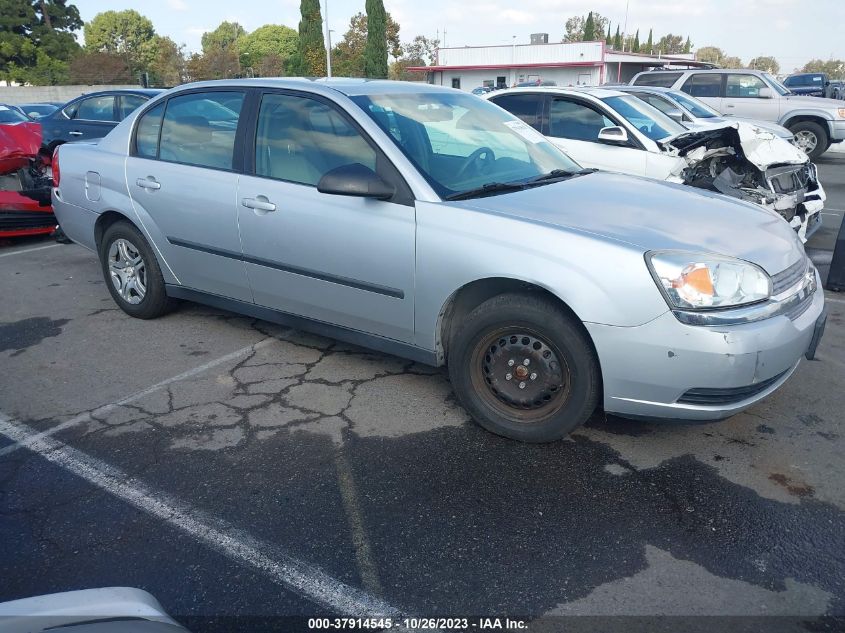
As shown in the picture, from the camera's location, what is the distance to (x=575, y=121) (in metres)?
8.02

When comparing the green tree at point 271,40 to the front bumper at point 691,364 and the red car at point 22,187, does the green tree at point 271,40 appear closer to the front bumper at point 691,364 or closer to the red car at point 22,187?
the red car at point 22,187

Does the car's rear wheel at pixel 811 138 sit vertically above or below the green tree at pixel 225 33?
below

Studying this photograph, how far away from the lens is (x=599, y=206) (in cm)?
358

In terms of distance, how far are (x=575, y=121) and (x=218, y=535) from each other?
6.59 metres

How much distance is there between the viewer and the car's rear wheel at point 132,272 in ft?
16.4

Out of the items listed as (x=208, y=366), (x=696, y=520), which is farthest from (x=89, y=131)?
(x=696, y=520)

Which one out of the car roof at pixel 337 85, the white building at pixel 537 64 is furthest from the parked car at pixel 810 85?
the car roof at pixel 337 85

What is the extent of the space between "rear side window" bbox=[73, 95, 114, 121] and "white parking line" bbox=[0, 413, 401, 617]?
29.6 feet

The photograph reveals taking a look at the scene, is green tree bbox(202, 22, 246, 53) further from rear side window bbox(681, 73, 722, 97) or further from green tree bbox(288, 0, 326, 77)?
rear side window bbox(681, 73, 722, 97)

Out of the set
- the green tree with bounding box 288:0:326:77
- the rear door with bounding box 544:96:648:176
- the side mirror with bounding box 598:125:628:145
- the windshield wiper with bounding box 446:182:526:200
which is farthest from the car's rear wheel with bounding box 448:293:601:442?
the green tree with bounding box 288:0:326:77

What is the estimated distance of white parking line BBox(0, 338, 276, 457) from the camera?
365 cm

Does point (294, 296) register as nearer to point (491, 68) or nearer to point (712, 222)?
point (712, 222)

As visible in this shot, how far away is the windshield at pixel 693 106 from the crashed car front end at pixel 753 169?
4262 mm

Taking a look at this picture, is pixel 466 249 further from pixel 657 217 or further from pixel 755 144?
pixel 755 144
